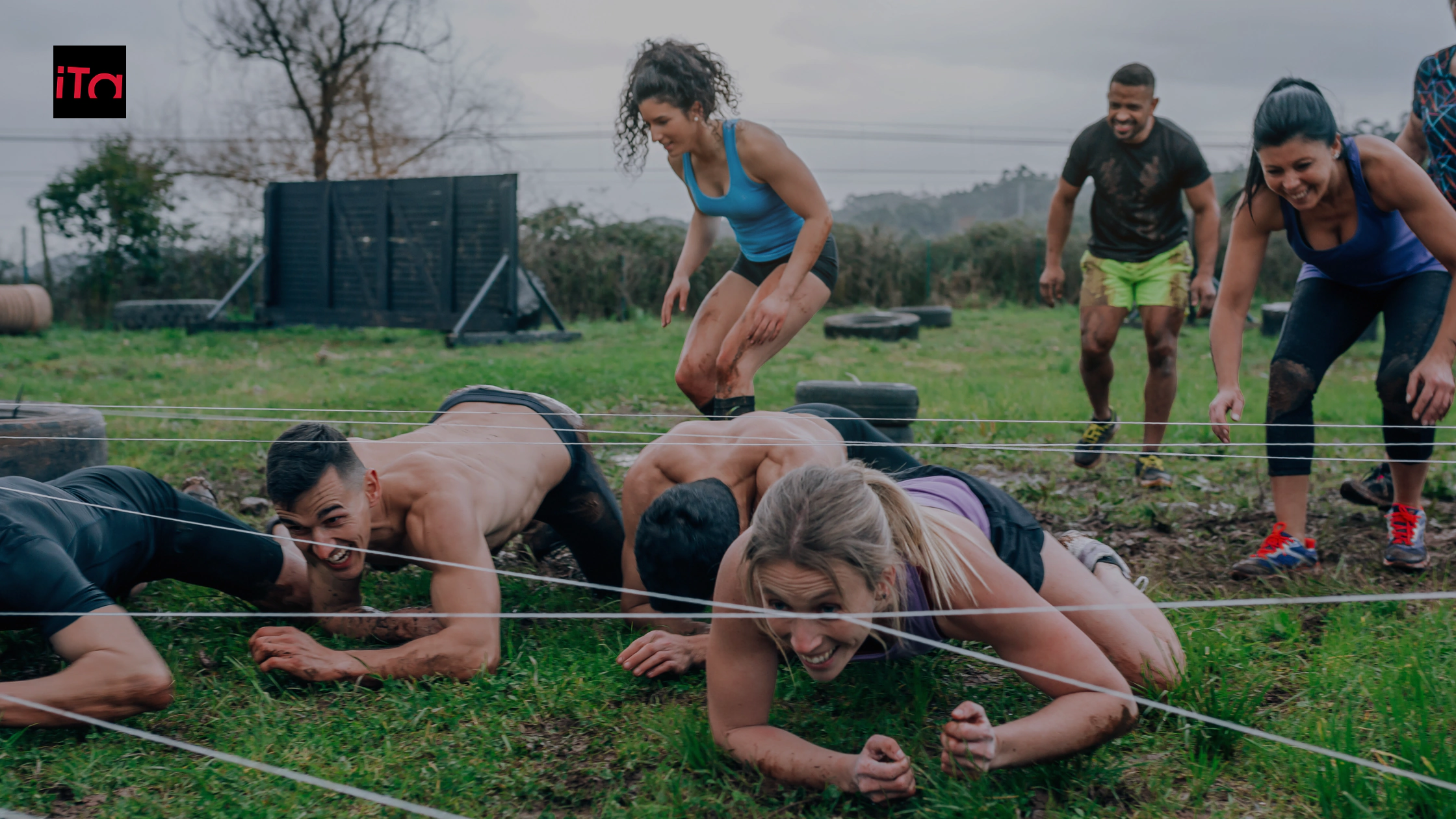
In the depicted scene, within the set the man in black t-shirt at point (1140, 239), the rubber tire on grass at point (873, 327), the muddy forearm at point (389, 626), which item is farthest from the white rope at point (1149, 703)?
the rubber tire on grass at point (873, 327)

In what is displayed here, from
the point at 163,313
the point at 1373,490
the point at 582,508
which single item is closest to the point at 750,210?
the point at 582,508

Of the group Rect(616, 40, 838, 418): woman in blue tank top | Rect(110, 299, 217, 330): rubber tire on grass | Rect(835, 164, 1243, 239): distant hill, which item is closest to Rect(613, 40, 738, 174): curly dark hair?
Rect(616, 40, 838, 418): woman in blue tank top

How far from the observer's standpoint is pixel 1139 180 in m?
5.02

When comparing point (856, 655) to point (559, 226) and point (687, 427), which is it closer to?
point (687, 427)

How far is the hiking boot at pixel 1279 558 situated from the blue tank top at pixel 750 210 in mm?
2006

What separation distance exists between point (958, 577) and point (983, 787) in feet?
Answer: 1.39

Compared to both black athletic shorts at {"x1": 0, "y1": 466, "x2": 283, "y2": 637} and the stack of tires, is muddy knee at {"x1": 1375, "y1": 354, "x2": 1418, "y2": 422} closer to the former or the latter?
the stack of tires

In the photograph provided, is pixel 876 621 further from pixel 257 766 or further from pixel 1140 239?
pixel 1140 239

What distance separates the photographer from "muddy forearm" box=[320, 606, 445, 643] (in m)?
2.97

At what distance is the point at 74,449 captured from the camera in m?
3.84

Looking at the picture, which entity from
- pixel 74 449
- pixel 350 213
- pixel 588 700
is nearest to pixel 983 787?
pixel 588 700

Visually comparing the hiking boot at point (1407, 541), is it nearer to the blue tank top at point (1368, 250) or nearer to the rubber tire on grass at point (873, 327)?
the blue tank top at point (1368, 250)

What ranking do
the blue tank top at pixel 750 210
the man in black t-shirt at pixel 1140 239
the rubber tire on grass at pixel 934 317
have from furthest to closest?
the rubber tire on grass at pixel 934 317
the man in black t-shirt at pixel 1140 239
the blue tank top at pixel 750 210

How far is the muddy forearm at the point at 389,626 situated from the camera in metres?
2.97
